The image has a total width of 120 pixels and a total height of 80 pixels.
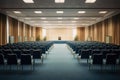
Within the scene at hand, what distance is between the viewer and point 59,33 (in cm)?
4703

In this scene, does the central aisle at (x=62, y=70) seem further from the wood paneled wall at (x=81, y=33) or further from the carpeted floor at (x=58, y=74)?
the wood paneled wall at (x=81, y=33)

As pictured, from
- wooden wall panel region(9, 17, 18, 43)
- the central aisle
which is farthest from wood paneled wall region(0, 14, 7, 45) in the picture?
the central aisle

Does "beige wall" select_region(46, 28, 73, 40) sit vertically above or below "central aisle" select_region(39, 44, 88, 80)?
above

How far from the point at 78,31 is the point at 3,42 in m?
25.0

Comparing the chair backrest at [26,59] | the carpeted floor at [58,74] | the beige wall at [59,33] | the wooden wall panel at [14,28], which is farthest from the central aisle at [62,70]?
the beige wall at [59,33]

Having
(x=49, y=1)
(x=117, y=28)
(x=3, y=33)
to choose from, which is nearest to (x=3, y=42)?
(x=3, y=33)

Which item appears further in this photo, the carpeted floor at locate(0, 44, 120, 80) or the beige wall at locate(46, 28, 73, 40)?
the beige wall at locate(46, 28, 73, 40)

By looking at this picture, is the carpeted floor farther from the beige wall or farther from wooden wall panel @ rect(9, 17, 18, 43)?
the beige wall

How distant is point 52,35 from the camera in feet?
155

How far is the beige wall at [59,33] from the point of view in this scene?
4678 cm

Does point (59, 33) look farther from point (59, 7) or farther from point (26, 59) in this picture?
point (26, 59)

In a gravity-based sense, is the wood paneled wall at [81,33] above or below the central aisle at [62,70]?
above

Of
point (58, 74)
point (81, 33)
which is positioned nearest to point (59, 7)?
point (58, 74)

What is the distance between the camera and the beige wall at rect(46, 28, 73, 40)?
46.8 meters
